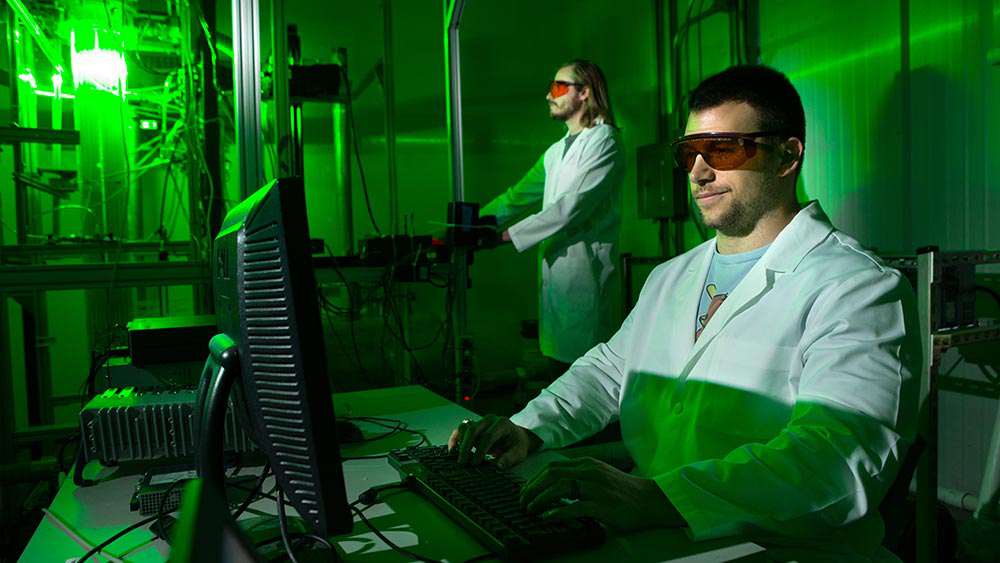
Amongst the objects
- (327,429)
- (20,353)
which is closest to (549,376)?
(20,353)

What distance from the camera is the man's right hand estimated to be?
3.19 feet

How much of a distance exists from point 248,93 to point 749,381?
4.70ft

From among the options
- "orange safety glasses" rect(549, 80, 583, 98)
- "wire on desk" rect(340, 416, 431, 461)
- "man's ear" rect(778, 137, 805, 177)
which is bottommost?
"wire on desk" rect(340, 416, 431, 461)

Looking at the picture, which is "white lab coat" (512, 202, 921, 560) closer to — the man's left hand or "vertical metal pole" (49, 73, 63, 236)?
the man's left hand

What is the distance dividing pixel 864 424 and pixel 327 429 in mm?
692

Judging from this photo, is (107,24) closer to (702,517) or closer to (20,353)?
(20,353)

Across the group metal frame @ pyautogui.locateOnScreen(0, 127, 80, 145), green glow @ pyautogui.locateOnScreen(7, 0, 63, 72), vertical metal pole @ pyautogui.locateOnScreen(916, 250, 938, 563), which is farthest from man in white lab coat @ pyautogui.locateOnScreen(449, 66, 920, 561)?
green glow @ pyautogui.locateOnScreen(7, 0, 63, 72)

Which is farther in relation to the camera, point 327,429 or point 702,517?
point 702,517

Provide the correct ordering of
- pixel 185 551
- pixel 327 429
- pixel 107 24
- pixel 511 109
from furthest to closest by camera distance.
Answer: pixel 511 109 → pixel 107 24 → pixel 327 429 → pixel 185 551

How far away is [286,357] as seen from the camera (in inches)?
22.0

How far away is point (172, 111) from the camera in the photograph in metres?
4.05

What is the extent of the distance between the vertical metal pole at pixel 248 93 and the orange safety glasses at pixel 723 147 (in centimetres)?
111

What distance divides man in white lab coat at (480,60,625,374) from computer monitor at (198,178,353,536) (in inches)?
85.5

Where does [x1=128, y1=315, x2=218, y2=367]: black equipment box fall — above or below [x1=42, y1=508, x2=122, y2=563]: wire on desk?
above
